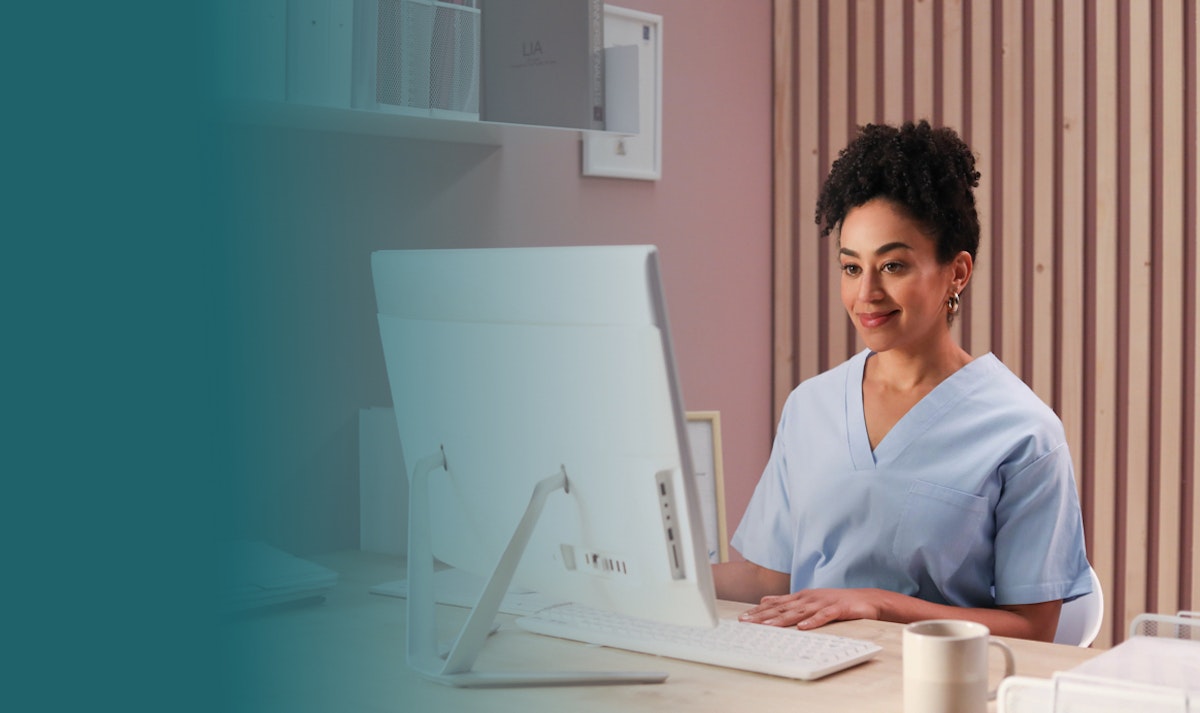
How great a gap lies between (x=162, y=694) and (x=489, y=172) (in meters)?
1.28

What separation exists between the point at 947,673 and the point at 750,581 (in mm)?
930

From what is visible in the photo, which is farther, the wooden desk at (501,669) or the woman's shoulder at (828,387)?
the woman's shoulder at (828,387)

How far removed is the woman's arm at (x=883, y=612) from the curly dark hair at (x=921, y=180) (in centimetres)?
55

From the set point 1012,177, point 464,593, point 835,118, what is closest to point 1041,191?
point 1012,177

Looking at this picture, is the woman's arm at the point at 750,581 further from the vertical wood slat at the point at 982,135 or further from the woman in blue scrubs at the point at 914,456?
the vertical wood slat at the point at 982,135

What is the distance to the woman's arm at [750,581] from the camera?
7.00 feet

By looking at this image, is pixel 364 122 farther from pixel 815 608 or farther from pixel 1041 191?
pixel 1041 191

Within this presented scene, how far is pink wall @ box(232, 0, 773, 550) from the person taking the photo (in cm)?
240

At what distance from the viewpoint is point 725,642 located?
158 centimetres

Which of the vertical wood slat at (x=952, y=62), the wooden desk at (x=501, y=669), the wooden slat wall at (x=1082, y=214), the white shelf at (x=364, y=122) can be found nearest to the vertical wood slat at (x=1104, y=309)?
the wooden slat wall at (x=1082, y=214)

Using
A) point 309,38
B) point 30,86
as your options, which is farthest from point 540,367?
point 309,38

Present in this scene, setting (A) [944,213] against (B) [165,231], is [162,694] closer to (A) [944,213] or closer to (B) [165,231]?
(B) [165,231]

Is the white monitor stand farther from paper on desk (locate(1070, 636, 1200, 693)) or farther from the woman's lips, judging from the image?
the woman's lips

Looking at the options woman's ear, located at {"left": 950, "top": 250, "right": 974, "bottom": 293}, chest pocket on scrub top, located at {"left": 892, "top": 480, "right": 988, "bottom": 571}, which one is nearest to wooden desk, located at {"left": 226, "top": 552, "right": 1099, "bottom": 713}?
chest pocket on scrub top, located at {"left": 892, "top": 480, "right": 988, "bottom": 571}
